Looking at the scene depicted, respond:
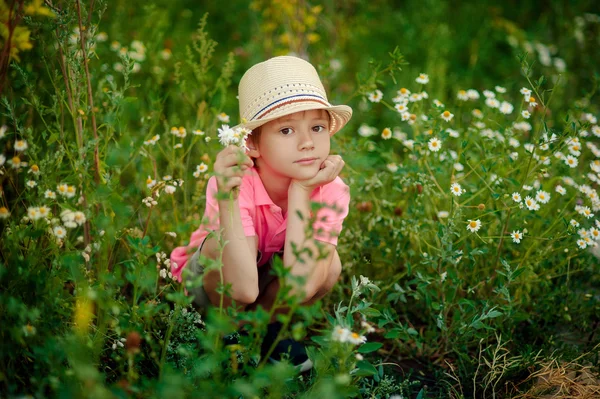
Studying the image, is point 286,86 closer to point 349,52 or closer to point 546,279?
point 546,279

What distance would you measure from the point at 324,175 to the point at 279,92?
31 cm

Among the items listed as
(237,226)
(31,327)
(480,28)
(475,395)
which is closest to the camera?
(31,327)

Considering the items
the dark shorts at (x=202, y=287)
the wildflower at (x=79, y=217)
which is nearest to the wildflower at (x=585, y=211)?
the dark shorts at (x=202, y=287)

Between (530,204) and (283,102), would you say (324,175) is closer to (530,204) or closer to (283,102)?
(283,102)

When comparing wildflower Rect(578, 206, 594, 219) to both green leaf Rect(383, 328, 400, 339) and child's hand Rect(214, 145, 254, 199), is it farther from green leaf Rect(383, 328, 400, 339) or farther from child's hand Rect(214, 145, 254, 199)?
child's hand Rect(214, 145, 254, 199)

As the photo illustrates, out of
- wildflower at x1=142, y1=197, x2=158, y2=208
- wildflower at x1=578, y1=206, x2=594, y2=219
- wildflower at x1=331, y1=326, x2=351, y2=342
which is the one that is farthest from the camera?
wildflower at x1=578, y1=206, x2=594, y2=219

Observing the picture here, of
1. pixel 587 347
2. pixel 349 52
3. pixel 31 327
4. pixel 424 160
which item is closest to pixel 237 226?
pixel 31 327

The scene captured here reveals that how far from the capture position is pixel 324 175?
75.7 inches

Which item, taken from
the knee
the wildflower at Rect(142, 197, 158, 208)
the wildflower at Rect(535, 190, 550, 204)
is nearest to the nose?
the knee

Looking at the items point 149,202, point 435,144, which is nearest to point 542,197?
point 435,144

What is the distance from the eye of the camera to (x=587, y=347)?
7.32ft

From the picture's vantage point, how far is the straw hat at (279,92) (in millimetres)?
1857

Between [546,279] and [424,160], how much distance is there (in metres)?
0.72

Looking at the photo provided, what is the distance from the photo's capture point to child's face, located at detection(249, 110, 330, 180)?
190 cm
